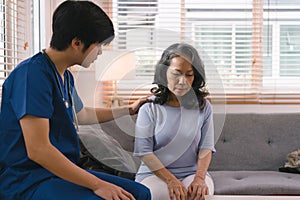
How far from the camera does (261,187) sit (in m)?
2.57

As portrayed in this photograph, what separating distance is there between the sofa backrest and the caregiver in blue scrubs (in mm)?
1432

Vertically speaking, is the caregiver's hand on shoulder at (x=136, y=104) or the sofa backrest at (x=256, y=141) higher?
the caregiver's hand on shoulder at (x=136, y=104)

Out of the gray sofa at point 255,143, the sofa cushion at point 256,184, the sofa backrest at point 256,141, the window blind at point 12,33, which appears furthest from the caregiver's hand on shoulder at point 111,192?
the sofa backrest at point 256,141

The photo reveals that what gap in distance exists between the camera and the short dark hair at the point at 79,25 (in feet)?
5.27

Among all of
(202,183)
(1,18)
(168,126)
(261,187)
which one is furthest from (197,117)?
(1,18)

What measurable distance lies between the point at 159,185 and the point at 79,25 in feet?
3.03

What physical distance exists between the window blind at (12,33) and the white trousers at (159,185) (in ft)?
2.98

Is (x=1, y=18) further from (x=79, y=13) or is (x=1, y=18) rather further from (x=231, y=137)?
(x=231, y=137)

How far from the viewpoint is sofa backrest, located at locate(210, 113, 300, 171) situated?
3.05m

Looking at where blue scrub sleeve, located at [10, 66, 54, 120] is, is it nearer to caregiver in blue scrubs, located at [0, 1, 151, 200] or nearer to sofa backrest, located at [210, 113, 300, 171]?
caregiver in blue scrubs, located at [0, 1, 151, 200]

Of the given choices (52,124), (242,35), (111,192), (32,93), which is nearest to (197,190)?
(111,192)

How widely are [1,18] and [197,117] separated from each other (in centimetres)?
116

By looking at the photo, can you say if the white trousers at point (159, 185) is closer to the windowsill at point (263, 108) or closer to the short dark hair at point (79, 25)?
the short dark hair at point (79, 25)

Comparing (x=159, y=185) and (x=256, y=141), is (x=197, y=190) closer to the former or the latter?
(x=159, y=185)
